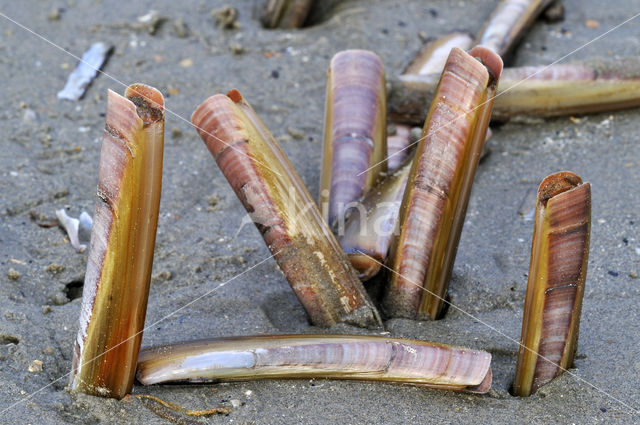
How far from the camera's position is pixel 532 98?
3307mm

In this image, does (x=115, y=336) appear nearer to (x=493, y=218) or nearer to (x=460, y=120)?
(x=460, y=120)

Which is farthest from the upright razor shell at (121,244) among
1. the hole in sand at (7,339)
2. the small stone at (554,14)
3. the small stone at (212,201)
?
the small stone at (554,14)

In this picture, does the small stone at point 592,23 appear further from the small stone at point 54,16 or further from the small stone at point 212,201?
the small stone at point 54,16

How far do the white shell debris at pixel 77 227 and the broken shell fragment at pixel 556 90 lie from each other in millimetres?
1297

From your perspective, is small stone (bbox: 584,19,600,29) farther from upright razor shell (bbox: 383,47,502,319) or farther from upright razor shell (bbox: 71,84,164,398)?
upright razor shell (bbox: 71,84,164,398)

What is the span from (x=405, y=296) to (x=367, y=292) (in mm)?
163

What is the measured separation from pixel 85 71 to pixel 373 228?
75.3 inches

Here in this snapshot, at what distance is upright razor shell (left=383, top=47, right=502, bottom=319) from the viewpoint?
6.89 ft

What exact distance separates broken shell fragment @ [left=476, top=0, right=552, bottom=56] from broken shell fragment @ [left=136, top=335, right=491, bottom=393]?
2025mm

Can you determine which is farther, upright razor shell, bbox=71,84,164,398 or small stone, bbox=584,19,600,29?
small stone, bbox=584,19,600,29

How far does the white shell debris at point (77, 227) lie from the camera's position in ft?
8.79

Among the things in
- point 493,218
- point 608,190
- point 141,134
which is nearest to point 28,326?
point 141,134

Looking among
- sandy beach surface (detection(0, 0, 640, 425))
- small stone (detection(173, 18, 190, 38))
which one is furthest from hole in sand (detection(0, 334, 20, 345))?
small stone (detection(173, 18, 190, 38))

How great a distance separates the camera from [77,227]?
8.90 ft
